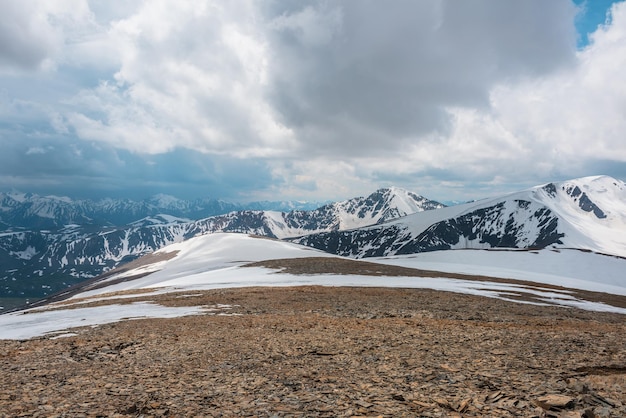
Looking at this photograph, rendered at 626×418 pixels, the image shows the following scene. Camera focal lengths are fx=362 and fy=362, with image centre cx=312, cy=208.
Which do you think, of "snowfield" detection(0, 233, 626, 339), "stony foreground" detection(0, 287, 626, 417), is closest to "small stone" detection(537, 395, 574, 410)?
"stony foreground" detection(0, 287, 626, 417)

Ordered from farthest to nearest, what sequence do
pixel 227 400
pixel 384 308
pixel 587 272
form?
1. pixel 587 272
2. pixel 384 308
3. pixel 227 400

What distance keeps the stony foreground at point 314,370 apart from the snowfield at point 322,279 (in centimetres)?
694

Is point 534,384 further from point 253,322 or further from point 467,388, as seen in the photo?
point 253,322

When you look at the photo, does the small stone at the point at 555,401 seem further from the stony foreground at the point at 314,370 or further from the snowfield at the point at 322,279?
the snowfield at the point at 322,279

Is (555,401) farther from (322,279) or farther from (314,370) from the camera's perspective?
(322,279)

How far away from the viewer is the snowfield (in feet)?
91.7

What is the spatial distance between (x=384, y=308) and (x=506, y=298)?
1833 centimetres

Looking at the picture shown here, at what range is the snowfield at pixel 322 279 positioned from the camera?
27953mm

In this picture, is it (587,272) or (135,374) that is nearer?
(135,374)

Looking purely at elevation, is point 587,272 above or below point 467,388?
below

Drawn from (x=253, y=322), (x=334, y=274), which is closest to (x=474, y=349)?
(x=253, y=322)

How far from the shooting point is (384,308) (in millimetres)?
28875

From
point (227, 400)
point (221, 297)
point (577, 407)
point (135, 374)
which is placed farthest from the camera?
point (221, 297)

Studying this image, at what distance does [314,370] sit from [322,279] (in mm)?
40887
